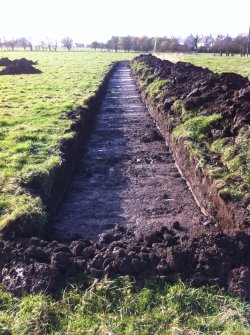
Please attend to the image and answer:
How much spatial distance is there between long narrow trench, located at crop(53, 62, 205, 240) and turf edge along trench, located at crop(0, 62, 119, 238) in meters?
0.24

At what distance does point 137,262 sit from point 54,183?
356 centimetres

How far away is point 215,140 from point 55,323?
5.78m

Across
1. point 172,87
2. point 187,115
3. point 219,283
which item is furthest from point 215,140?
point 172,87

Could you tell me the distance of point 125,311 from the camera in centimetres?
420

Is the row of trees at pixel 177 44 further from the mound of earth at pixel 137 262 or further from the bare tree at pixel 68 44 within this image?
the mound of earth at pixel 137 262

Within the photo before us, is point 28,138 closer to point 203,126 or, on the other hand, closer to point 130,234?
point 203,126

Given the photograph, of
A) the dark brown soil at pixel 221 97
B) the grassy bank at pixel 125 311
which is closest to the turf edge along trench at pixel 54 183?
the grassy bank at pixel 125 311

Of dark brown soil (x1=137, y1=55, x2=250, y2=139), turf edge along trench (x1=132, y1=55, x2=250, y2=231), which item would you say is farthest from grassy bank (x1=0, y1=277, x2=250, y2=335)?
dark brown soil (x1=137, y1=55, x2=250, y2=139)

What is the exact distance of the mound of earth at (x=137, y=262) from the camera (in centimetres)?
453

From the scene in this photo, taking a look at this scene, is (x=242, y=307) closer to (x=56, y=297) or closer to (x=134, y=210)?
(x=56, y=297)

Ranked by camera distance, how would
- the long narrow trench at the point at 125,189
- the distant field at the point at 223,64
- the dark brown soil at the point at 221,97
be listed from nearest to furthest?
the long narrow trench at the point at 125,189, the dark brown soil at the point at 221,97, the distant field at the point at 223,64

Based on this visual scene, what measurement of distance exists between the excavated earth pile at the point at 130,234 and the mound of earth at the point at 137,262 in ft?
0.04

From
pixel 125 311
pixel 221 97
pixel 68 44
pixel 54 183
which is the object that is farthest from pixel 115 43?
pixel 125 311

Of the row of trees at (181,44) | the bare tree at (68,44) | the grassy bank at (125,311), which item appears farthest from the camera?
the bare tree at (68,44)
